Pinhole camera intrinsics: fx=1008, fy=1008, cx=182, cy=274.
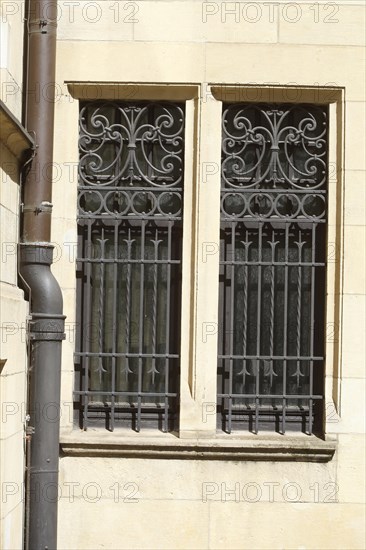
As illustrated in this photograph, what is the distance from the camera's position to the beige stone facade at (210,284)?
7172 millimetres

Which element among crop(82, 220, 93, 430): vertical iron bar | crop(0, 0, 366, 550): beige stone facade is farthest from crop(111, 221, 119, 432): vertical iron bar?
crop(0, 0, 366, 550): beige stone facade

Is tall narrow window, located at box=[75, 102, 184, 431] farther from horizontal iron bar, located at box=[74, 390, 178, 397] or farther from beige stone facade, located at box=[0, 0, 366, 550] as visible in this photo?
beige stone facade, located at box=[0, 0, 366, 550]

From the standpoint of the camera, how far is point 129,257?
7.46 metres

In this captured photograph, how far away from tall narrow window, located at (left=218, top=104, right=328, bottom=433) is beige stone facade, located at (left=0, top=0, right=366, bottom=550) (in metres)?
0.16

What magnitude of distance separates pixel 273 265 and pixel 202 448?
4.70 feet

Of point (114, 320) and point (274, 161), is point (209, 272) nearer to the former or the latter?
point (114, 320)

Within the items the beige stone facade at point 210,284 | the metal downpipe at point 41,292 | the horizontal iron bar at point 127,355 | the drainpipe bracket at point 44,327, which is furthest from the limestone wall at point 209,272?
the drainpipe bracket at point 44,327

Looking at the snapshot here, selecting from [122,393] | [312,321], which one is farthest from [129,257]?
[312,321]

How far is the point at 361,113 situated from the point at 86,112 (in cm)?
201

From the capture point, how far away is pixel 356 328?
7188 mm

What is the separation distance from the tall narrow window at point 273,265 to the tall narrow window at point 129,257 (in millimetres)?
378

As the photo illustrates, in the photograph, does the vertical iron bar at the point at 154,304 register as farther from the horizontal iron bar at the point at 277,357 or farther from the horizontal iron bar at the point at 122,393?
the horizontal iron bar at the point at 277,357

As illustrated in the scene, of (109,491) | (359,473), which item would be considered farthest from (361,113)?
(109,491)

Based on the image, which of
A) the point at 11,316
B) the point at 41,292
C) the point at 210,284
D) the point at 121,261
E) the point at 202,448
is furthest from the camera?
the point at 121,261
